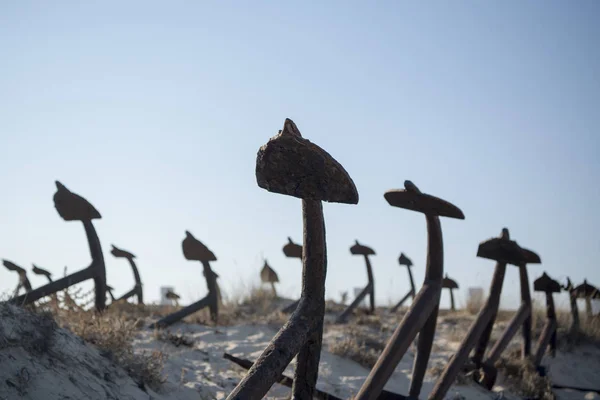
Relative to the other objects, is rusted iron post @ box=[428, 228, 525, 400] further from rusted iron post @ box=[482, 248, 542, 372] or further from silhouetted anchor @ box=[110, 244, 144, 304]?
silhouetted anchor @ box=[110, 244, 144, 304]

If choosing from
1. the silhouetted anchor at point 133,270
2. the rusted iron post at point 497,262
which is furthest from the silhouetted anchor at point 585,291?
the silhouetted anchor at point 133,270

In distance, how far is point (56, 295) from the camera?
231 inches

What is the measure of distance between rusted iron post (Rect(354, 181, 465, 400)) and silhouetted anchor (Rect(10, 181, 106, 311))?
3.79 metres

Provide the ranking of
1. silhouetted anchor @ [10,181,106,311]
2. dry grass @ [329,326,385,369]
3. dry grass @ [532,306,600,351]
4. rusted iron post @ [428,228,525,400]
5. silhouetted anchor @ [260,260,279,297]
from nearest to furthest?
rusted iron post @ [428,228,525,400]
silhouetted anchor @ [10,181,106,311]
dry grass @ [329,326,385,369]
dry grass @ [532,306,600,351]
silhouetted anchor @ [260,260,279,297]

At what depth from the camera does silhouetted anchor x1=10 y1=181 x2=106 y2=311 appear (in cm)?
719

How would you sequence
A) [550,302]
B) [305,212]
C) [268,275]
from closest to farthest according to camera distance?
[305,212], [550,302], [268,275]

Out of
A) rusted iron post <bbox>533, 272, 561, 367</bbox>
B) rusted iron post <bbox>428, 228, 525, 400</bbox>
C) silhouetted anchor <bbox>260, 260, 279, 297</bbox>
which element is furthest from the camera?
silhouetted anchor <bbox>260, 260, 279, 297</bbox>

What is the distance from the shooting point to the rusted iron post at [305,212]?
313cm

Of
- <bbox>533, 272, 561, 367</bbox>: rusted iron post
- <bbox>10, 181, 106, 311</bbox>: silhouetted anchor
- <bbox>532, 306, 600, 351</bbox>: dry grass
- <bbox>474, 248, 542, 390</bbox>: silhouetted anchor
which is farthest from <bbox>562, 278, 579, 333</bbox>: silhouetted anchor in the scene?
<bbox>10, 181, 106, 311</bbox>: silhouetted anchor

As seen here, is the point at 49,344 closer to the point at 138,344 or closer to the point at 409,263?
the point at 138,344

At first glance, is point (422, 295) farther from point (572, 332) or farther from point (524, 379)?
point (572, 332)

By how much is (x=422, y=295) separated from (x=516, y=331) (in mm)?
Result: 3046

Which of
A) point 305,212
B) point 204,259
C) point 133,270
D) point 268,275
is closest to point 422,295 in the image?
point 305,212

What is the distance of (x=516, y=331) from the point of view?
738 cm
